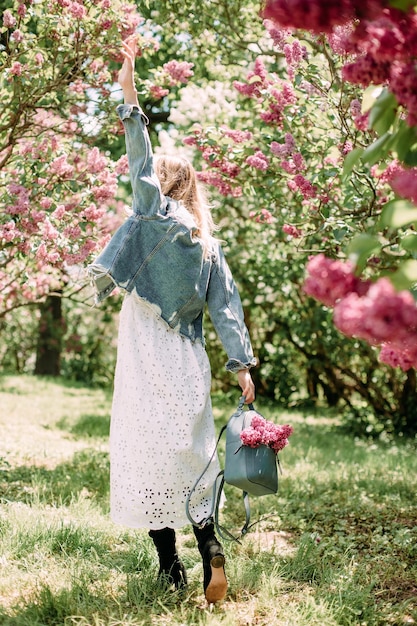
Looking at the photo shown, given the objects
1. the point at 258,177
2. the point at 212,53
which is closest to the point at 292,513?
the point at 258,177

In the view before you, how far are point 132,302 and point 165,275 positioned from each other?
0.17m

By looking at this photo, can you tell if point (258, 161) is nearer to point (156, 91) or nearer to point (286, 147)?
point (286, 147)

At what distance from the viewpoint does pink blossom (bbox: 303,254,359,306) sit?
1428mm

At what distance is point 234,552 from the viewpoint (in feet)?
9.98

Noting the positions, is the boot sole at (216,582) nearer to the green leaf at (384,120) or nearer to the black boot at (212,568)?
the black boot at (212,568)

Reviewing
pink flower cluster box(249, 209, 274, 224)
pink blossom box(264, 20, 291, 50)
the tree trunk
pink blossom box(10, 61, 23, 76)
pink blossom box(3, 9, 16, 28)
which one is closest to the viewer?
pink blossom box(3, 9, 16, 28)

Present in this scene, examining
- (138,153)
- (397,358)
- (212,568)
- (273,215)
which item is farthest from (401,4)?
(273,215)

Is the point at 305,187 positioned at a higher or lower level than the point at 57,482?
higher

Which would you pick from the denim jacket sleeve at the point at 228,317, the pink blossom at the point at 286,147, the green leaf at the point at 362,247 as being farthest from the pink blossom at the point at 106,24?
the green leaf at the point at 362,247

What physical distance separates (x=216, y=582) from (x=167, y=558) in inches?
10.5

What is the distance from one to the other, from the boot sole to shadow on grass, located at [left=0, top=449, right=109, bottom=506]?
4.26 ft

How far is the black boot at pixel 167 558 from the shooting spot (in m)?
2.54

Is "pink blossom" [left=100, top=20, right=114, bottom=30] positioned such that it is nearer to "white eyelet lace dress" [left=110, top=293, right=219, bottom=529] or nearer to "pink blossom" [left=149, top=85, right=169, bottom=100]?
"pink blossom" [left=149, top=85, right=169, bottom=100]

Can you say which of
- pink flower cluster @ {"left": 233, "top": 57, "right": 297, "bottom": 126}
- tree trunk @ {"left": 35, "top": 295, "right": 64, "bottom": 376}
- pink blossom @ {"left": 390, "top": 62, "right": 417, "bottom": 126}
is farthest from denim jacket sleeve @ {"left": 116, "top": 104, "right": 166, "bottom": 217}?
tree trunk @ {"left": 35, "top": 295, "right": 64, "bottom": 376}
